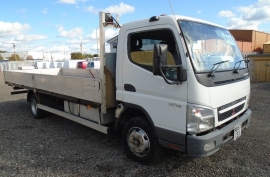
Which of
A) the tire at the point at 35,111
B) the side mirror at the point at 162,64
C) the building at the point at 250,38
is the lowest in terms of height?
the tire at the point at 35,111

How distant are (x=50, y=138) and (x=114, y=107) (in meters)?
1.95

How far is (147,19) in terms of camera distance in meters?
3.38

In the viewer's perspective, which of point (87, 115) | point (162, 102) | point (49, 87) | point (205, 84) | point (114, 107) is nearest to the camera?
point (205, 84)

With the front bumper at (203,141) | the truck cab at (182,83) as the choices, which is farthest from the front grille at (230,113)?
the front bumper at (203,141)

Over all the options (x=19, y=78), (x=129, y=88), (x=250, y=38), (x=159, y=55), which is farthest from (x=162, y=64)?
(x=250, y=38)

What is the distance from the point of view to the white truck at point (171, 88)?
9.48 feet

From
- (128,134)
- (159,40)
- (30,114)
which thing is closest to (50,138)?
(128,134)

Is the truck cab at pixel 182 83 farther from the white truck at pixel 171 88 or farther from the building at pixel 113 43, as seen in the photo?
the building at pixel 113 43

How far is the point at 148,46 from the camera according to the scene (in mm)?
3418

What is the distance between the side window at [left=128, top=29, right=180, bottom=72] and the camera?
308cm

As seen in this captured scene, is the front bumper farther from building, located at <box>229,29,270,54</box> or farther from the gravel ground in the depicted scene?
building, located at <box>229,29,270,54</box>

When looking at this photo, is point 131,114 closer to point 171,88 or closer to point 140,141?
point 140,141

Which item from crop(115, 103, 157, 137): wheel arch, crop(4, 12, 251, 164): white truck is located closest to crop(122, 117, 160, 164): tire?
crop(4, 12, 251, 164): white truck

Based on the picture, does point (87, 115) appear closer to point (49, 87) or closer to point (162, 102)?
point (49, 87)
